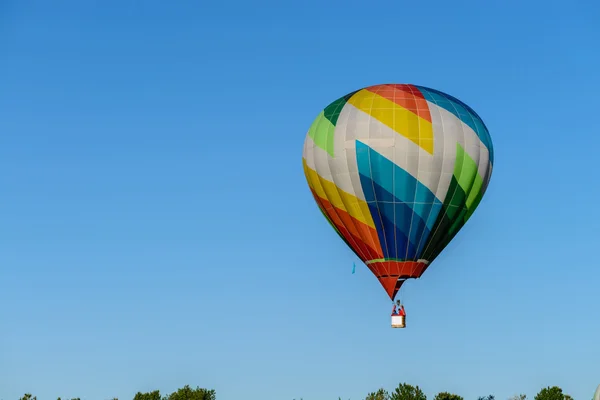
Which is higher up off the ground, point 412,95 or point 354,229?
point 412,95

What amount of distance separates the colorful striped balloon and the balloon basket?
120cm

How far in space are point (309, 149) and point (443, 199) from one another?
8.60 meters

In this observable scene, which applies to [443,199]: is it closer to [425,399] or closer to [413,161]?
[413,161]

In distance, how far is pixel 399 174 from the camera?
6956cm

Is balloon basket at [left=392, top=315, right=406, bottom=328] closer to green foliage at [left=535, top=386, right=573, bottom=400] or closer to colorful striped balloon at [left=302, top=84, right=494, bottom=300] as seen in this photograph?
colorful striped balloon at [left=302, top=84, right=494, bottom=300]

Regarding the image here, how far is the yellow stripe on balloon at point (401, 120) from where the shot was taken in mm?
69750

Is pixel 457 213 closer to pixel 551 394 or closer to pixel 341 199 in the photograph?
pixel 341 199

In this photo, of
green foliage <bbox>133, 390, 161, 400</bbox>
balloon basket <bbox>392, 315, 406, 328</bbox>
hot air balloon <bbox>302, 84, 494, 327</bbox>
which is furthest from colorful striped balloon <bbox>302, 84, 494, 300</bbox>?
green foliage <bbox>133, 390, 161, 400</bbox>

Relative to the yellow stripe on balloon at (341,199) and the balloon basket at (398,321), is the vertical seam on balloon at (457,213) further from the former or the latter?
the balloon basket at (398,321)

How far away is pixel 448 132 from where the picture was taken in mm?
70188

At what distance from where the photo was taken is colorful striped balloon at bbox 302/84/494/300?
69688mm

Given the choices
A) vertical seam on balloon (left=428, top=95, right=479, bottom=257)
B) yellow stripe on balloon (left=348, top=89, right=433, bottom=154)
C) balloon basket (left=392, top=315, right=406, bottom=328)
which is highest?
yellow stripe on balloon (left=348, top=89, right=433, bottom=154)

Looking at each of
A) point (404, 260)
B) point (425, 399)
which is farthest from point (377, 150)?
point (425, 399)

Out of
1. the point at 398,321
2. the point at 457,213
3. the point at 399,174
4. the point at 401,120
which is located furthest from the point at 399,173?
→ the point at 398,321
